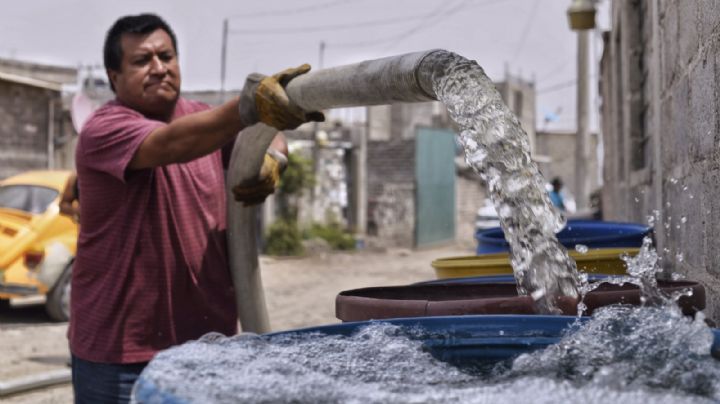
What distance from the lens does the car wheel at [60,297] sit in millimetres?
7539

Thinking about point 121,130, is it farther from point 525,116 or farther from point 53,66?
point 525,116

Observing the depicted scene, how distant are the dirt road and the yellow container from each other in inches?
129

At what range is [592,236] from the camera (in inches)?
109

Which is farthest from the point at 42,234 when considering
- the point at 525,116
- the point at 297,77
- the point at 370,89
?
the point at 525,116

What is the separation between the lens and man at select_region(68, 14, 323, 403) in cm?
248

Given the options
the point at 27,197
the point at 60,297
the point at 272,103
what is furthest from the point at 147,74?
the point at 27,197

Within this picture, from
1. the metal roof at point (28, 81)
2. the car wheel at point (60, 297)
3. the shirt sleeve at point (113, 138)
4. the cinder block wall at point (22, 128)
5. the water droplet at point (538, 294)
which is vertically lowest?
the car wheel at point (60, 297)

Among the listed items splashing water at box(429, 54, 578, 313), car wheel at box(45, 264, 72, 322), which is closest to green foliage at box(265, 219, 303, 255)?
car wheel at box(45, 264, 72, 322)

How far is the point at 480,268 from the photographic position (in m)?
2.23

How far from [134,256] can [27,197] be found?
5.93m

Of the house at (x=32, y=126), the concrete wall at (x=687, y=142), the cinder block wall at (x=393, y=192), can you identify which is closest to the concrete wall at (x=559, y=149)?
the cinder block wall at (x=393, y=192)

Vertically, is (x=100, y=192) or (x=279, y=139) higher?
(x=279, y=139)

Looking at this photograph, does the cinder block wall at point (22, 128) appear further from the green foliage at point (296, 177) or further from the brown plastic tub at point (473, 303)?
the brown plastic tub at point (473, 303)

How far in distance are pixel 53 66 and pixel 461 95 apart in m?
27.1
